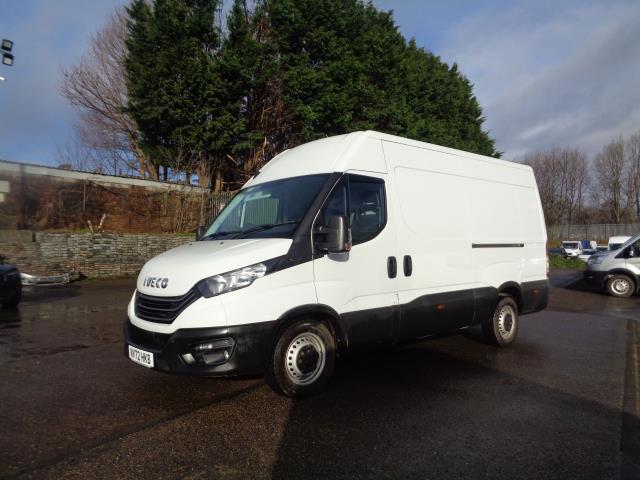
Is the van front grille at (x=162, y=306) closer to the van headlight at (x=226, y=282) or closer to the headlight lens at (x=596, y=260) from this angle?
the van headlight at (x=226, y=282)

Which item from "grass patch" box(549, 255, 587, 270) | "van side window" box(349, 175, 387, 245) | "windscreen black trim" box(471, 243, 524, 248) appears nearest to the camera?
"van side window" box(349, 175, 387, 245)

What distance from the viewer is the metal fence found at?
44969 millimetres

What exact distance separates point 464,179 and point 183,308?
4057 millimetres

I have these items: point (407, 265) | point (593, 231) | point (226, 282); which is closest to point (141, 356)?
point (226, 282)

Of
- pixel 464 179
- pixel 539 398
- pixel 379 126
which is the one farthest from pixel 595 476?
pixel 379 126

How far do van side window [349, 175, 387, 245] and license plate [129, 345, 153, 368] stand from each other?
87.4 inches

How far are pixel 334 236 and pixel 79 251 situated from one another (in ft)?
43.9

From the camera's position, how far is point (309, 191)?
473 centimetres

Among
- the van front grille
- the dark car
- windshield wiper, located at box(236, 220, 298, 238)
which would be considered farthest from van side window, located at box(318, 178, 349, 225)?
the dark car

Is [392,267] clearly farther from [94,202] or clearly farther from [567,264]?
[567,264]

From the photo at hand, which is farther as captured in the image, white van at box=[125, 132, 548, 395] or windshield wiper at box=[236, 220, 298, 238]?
windshield wiper at box=[236, 220, 298, 238]

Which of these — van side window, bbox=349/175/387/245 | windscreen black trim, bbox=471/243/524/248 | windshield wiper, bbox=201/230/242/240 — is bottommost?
windscreen black trim, bbox=471/243/524/248

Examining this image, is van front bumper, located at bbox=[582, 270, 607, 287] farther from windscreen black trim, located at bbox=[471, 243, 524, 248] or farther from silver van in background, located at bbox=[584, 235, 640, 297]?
windscreen black trim, located at bbox=[471, 243, 524, 248]

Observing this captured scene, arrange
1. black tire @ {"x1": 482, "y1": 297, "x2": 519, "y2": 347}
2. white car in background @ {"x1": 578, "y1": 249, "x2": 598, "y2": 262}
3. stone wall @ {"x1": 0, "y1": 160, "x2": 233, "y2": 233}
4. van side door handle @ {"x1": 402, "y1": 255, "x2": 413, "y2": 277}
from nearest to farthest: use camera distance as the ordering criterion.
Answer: van side door handle @ {"x1": 402, "y1": 255, "x2": 413, "y2": 277} < black tire @ {"x1": 482, "y1": 297, "x2": 519, "y2": 347} < stone wall @ {"x1": 0, "y1": 160, "x2": 233, "y2": 233} < white car in background @ {"x1": 578, "y1": 249, "x2": 598, "y2": 262}
